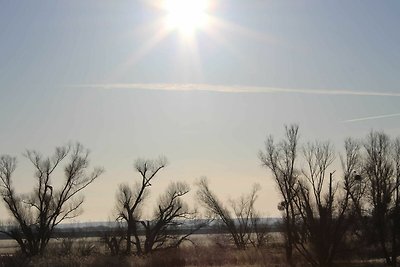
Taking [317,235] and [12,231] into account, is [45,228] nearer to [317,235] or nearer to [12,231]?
[12,231]

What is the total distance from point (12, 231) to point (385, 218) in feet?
100

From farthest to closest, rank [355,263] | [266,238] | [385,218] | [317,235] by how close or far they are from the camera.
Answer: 1. [266,238]
2. [385,218]
3. [355,263]
4. [317,235]

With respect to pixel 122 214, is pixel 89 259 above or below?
below

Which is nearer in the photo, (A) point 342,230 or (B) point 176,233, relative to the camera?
(A) point 342,230

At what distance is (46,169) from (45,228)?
186 inches

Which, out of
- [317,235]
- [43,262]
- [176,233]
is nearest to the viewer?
[317,235]

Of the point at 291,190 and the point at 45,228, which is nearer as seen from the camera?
the point at 291,190

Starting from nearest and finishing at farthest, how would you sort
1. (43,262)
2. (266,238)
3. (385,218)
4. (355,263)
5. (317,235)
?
(317,235)
(43,262)
(355,263)
(385,218)
(266,238)

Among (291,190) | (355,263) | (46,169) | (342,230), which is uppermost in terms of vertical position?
(46,169)

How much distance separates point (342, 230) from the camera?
32.2 m

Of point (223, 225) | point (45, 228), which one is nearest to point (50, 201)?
point (45, 228)

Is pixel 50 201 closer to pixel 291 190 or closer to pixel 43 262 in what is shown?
pixel 43 262

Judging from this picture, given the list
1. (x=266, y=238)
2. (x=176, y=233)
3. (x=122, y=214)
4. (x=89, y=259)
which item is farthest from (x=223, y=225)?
(x=89, y=259)

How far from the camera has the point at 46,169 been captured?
46.8 m
